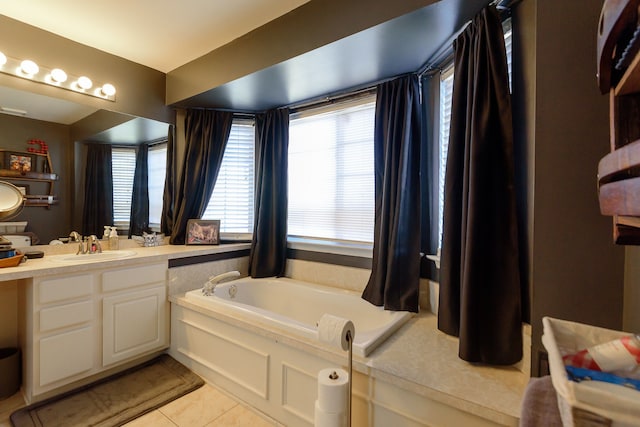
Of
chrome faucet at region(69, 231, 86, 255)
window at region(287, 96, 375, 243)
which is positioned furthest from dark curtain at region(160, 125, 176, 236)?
window at region(287, 96, 375, 243)

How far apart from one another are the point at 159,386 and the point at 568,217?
8.31ft

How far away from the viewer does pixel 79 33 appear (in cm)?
214

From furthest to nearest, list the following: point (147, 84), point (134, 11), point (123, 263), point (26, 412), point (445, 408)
→ 1. point (147, 84)
2. point (123, 263)
3. point (134, 11)
4. point (26, 412)
5. point (445, 408)

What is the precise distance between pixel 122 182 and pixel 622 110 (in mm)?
3123

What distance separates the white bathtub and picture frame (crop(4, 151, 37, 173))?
4.81 ft

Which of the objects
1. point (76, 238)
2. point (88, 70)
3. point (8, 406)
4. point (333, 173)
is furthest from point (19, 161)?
point (333, 173)

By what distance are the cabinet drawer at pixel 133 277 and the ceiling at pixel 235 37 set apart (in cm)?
124

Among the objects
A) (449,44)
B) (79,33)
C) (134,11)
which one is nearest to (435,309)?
(449,44)

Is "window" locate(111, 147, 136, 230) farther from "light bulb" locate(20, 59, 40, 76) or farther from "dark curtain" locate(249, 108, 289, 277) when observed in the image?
"dark curtain" locate(249, 108, 289, 277)

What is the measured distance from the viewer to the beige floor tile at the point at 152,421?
163 centimetres

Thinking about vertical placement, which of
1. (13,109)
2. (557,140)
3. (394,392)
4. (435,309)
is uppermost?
(13,109)

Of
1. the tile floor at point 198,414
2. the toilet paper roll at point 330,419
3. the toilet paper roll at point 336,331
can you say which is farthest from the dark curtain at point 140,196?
the toilet paper roll at point 330,419

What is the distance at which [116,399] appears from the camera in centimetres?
181

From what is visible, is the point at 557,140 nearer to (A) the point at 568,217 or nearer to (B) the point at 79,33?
(A) the point at 568,217
